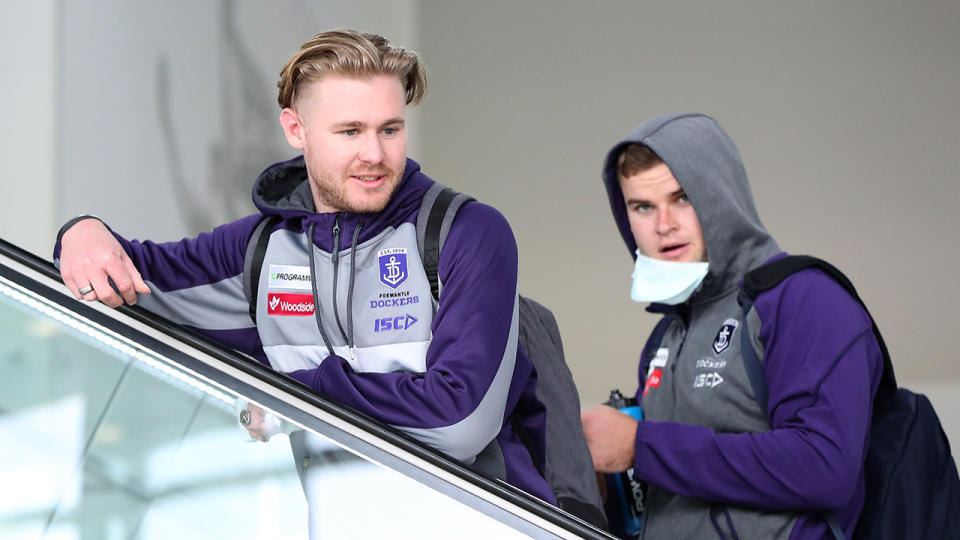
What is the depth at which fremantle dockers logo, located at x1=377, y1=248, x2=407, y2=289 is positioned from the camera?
155cm

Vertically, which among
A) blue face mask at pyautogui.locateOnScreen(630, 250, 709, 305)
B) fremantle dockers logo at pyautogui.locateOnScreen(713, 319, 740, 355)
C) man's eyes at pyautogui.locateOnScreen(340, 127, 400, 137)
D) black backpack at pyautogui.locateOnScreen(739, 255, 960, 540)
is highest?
man's eyes at pyautogui.locateOnScreen(340, 127, 400, 137)

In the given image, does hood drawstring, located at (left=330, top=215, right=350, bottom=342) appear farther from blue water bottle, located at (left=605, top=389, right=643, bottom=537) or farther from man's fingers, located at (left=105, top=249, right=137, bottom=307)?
blue water bottle, located at (left=605, top=389, right=643, bottom=537)

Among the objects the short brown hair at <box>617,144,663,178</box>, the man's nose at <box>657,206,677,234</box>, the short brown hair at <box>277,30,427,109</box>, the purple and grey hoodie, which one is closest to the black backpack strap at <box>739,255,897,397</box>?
the man's nose at <box>657,206,677,234</box>

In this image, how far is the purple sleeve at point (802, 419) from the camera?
1743 millimetres

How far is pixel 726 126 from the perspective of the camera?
5.05m

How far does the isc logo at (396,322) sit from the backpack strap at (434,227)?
2.0 inches

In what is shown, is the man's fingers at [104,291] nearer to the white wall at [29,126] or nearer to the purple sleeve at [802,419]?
the purple sleeve at [802,419]

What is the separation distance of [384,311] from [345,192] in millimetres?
202

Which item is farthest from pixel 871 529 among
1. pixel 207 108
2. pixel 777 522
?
pixel 207 108

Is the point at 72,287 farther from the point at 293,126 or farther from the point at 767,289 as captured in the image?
the point at 767,289

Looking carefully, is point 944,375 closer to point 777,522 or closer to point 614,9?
point 614,9

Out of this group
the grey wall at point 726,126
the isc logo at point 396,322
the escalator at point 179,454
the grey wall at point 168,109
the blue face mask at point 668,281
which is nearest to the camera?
the escalator at point 179,454

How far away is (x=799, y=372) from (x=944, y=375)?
3280mm

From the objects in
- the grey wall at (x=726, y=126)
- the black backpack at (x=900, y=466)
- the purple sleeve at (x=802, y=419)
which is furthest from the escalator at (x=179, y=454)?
the grey wall at (x=726, y=126)
